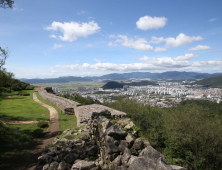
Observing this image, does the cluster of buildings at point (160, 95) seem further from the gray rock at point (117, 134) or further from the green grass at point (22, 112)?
the gray rock at point (117, 134)

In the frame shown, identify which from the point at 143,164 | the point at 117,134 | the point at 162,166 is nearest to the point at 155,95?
→ the point at 117,134

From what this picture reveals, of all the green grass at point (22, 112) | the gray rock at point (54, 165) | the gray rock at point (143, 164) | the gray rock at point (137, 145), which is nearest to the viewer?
the gray rock at point (143, 164)

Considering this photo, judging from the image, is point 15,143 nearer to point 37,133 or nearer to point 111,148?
point 37,133

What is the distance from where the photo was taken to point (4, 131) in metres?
9.23

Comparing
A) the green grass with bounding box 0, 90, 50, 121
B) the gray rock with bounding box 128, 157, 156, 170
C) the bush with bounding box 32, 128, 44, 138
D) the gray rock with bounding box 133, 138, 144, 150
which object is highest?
the gray rock with bounding box 128, 157, 156, 170

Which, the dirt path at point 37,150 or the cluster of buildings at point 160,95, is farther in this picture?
the cluster of buildings at point 160,95

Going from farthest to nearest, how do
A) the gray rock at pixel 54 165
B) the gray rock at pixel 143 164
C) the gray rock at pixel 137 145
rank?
the gray rock at pixel 54 165 < the gray rock at pixel 137 145 < the gray rock at pixel 143 164

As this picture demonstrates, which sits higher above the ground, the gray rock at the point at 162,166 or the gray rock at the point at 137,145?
the gray rock at the point at 162,166

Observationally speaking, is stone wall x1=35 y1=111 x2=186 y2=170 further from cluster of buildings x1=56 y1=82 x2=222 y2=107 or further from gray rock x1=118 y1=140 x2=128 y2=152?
cluster of buildings x1=56 y1=82 x2=222 y2=107

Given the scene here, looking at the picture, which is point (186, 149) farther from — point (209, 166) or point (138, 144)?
point (138, 144)

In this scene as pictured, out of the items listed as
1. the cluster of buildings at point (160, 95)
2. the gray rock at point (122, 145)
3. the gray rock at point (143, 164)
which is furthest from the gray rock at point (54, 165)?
the cluster of buildings at point (160, 95)

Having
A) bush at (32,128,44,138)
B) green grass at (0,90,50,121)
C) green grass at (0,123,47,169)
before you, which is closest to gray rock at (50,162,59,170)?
green grass at (0,123,47,169)

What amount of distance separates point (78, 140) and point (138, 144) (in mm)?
5552

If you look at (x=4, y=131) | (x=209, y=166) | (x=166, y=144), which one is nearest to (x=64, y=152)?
(x=4, y=131)
